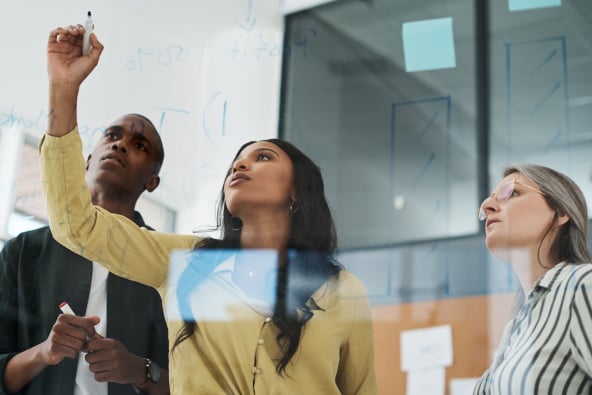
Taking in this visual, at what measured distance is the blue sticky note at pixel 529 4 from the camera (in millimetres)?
853

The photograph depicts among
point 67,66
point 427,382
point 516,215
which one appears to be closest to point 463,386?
point 427,382

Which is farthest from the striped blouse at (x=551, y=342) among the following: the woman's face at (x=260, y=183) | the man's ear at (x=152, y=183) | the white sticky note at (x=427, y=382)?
the man's ear at (x=152, y=183)

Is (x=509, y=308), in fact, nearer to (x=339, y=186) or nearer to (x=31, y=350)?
(x=339, y=186)

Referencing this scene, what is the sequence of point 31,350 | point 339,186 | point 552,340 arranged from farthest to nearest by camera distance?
point 339,186, point 31,350, point 552,340

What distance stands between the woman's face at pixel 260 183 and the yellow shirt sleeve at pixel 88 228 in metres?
0.07

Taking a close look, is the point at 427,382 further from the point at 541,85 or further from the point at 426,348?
the point at 541,85

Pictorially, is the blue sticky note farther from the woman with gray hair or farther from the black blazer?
the black blazer

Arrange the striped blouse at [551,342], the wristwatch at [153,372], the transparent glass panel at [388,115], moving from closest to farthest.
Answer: the striped blouse at [551,342] → the wristwatch at [153,372] → the transparent glass panel at [388,115]

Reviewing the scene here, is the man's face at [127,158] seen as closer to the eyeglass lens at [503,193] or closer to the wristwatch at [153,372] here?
the wristwatch at [153,372]

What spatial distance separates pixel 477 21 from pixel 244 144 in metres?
0.31

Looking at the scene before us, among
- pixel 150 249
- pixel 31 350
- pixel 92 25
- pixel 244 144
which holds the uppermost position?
pixel 92 25

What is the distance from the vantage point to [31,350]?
2.45ft

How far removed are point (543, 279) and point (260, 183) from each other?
0.28 m

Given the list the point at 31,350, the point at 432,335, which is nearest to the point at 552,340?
the point at 432,335
